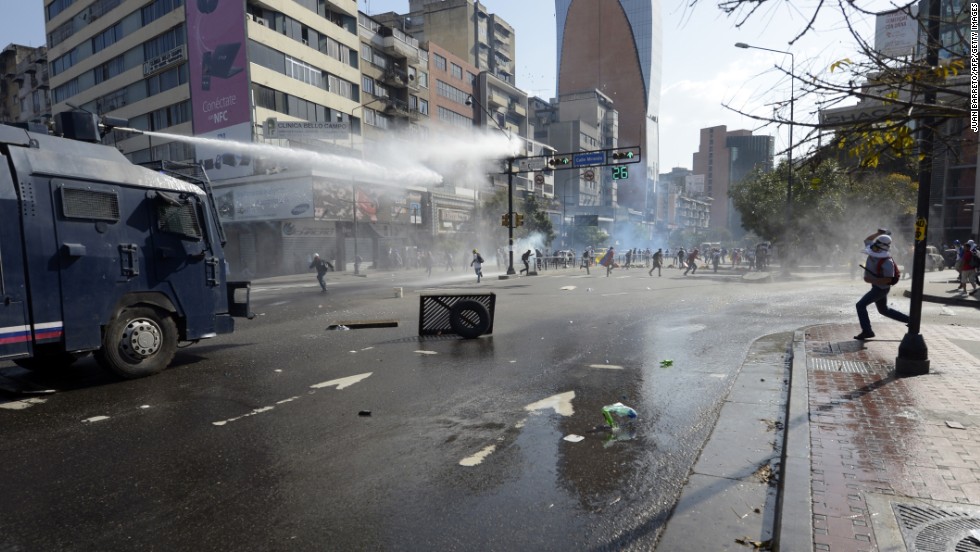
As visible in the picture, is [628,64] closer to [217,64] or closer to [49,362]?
[217,64]

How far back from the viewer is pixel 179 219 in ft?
23.4

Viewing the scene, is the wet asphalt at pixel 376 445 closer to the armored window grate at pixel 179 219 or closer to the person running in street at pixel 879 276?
the person running in street at pixel 879 276

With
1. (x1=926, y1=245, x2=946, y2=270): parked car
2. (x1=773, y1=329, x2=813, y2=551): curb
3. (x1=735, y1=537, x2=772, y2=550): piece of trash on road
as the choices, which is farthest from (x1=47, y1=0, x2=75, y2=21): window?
(x1=926, y1=245, x2=946, y2=270): parked car

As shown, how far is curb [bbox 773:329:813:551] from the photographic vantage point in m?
2.77

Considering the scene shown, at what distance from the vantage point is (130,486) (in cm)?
363

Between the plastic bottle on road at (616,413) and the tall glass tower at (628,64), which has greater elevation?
the tall glass tower at (628,64)

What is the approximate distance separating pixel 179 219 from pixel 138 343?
1.68 m

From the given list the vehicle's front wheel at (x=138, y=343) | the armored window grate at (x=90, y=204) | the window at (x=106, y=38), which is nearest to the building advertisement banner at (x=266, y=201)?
the window at (x=106, y=38)

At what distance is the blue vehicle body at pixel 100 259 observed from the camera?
559 cm

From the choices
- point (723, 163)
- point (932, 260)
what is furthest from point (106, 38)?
point (723, 163)

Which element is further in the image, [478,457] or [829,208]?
[829,208]

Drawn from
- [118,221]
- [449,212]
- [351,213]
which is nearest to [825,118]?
[118,221]

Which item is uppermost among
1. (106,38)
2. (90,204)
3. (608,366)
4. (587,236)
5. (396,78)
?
(106,38)

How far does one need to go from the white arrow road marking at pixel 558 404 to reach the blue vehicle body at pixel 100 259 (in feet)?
16.1
